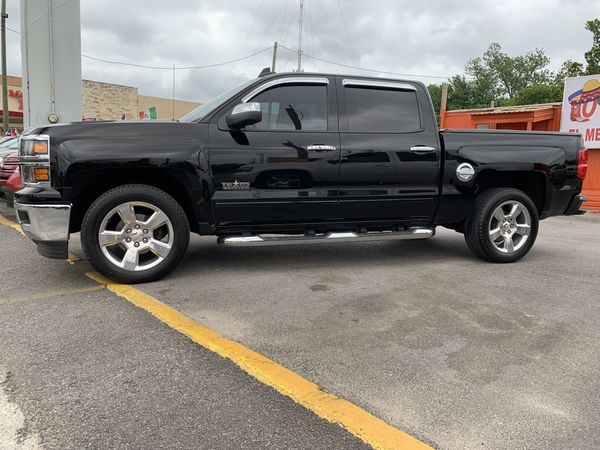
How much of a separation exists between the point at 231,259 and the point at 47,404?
10.2 ft

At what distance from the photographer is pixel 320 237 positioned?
4863 mm

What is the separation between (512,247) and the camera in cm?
551

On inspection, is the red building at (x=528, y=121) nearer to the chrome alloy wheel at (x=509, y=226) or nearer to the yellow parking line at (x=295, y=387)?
the chrome alloy wheel at (x=509, y=226)

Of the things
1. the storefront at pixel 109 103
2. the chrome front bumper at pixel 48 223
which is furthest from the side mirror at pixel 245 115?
the storefront at pixel 109 103

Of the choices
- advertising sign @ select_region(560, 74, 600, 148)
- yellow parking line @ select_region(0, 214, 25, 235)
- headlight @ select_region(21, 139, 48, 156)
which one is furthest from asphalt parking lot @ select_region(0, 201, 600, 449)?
advertising sign @ select_region(560, 74, 600, 148)

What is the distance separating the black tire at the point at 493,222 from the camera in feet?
17.5

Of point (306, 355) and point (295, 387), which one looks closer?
point (295, 387)

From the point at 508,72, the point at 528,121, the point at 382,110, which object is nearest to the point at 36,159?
the point at 382,110

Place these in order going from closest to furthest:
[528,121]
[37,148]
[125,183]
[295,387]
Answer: [295,387] < [37,148] < [125,183] < [528,121]

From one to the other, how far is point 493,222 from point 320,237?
81.3 inches

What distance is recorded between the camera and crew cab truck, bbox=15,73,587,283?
13.7 ft

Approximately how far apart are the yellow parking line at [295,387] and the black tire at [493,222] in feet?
10.9

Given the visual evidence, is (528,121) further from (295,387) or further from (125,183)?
(295,387)

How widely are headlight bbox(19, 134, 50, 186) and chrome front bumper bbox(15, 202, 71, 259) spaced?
0.21 meters
